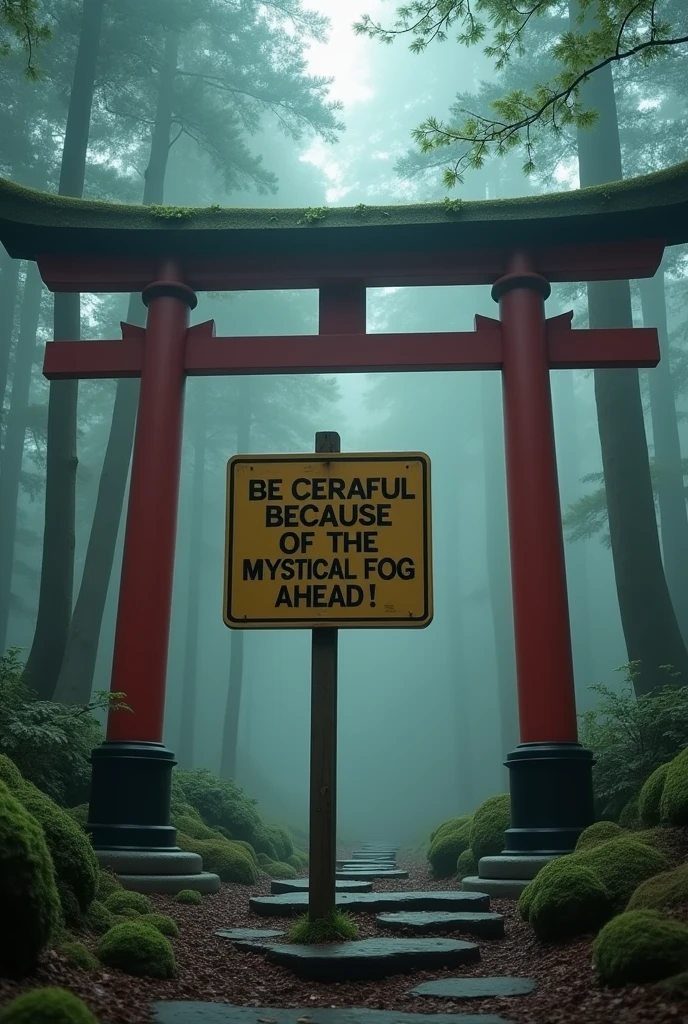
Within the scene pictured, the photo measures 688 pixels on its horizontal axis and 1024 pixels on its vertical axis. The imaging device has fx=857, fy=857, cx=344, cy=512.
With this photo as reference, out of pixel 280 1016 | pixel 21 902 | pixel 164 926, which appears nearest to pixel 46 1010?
pixel 21 902

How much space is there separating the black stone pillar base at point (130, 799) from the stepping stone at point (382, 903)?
1.41 metres

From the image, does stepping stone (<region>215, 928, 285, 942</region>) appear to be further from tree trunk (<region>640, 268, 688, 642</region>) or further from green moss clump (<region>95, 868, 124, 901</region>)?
tree trunk (<region>640, 268, 688, 642</region>)

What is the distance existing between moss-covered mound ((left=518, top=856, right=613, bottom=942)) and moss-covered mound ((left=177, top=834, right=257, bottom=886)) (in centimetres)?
485

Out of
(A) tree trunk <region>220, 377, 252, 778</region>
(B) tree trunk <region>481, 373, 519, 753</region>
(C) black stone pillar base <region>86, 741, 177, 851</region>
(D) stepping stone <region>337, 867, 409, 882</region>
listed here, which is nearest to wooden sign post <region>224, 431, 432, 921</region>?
(C) black stone pillar base <region>86, 741, 177, 851</region>

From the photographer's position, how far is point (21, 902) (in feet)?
9.75

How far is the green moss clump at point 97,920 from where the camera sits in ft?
14.3

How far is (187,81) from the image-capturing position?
21562mm

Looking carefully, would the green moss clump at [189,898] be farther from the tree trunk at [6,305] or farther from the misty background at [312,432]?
the tree trunk at [6,305]

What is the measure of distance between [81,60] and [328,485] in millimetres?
12979

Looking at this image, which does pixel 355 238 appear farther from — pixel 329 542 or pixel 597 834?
pixel 597 834

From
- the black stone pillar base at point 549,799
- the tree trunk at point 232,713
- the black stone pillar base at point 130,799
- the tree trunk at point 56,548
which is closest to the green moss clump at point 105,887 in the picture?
the black stone pillar base at point 130,799

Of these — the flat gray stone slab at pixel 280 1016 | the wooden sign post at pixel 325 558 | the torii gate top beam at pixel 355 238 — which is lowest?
the flat gray stone slab at pixel 280 1016

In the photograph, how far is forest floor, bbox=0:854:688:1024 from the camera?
2.98 metres

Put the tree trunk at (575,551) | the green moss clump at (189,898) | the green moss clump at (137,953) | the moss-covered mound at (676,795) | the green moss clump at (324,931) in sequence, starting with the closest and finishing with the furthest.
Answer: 1. the green moss clump at (137,953)
2. the green moss clump at (324,931)
3. the moss-covered mound at (676,795)
4. the green moss clump at (189,898)
5. the tree trunk at (575,551)
